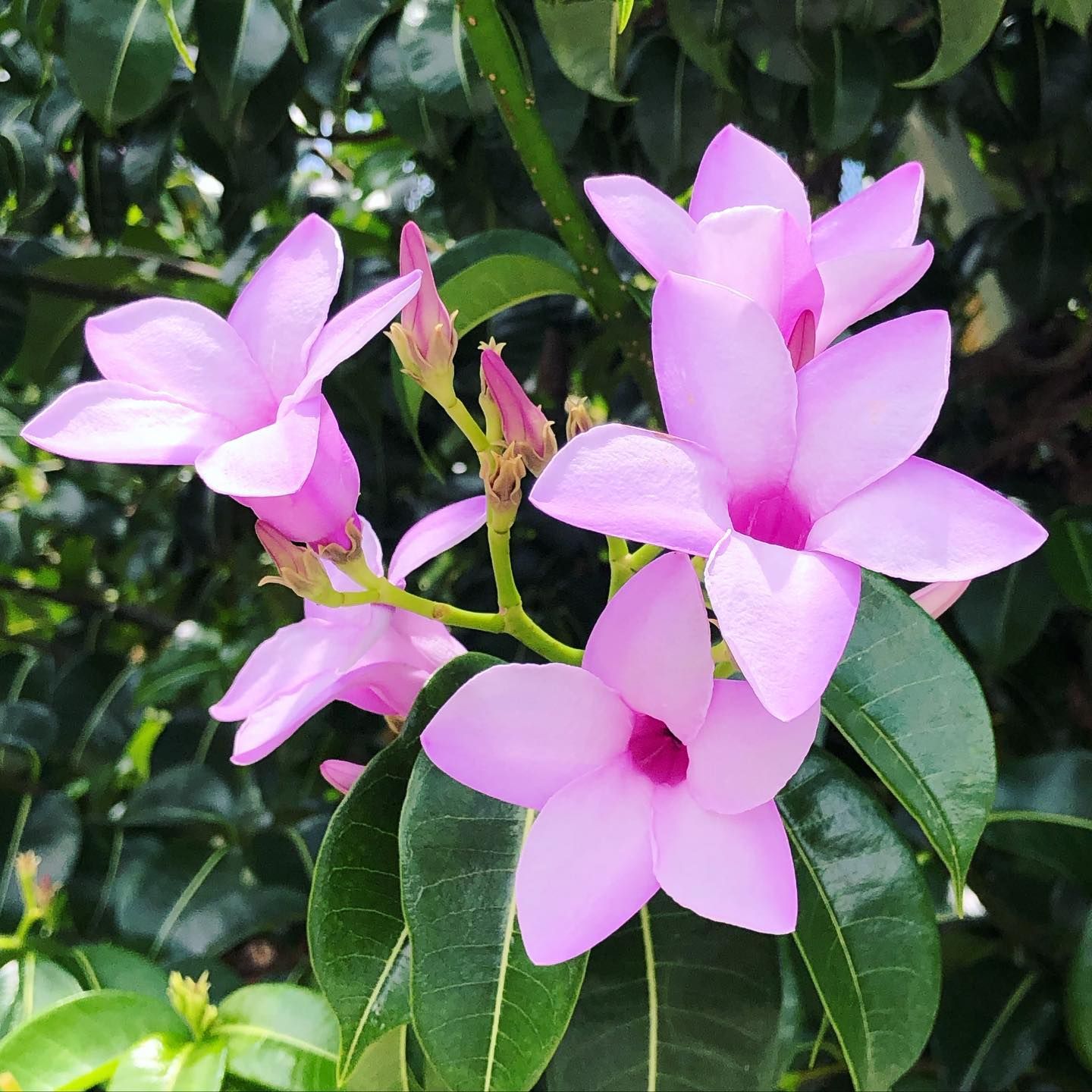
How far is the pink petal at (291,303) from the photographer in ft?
1.21

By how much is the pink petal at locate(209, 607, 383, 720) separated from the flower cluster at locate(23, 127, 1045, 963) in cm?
1

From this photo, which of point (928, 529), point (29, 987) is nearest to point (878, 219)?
point (928, 529)

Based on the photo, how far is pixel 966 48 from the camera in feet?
1.69

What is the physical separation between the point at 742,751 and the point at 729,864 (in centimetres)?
4

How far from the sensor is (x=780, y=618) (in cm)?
25

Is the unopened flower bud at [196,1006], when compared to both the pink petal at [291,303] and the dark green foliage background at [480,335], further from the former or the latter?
the pink petal at [291,303]

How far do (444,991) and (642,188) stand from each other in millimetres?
326

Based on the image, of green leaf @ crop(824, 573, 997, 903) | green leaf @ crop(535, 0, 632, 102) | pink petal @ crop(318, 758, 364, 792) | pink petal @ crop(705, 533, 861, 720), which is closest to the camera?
pink petal @ crop(705, 533, 861, 720)

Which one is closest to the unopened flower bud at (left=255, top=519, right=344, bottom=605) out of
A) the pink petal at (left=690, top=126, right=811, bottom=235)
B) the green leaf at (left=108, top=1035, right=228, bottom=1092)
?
the pink petal at (left=690, top=126, right=811, bottom=235)

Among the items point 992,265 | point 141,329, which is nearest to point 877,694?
point 141,329

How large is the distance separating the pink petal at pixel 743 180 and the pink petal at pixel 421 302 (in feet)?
0.39

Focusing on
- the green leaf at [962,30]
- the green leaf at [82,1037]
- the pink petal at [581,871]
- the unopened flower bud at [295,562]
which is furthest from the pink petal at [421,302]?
the green leaf at [82,1037]

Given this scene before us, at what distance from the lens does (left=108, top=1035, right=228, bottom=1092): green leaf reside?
508 millimetres

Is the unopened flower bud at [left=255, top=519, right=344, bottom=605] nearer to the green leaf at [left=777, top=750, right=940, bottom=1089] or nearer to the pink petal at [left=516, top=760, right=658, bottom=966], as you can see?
the pink petal at [left=516, top=760, right=658, bottom=966]
